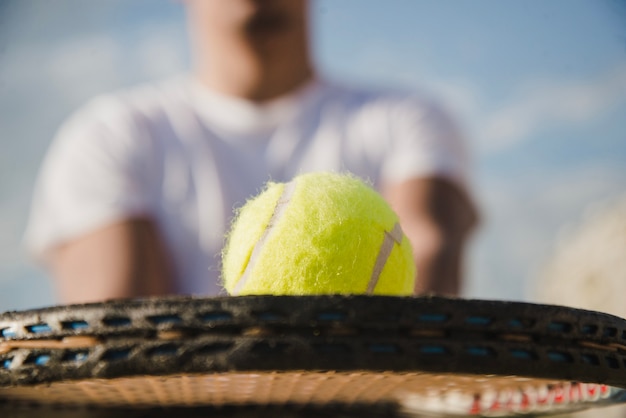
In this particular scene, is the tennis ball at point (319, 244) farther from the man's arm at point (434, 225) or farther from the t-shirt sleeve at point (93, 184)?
the t-shirt sleeve at point (93, 184)

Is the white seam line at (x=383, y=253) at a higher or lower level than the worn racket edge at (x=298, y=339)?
lower

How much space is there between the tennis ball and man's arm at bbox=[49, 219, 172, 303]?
0.79 meters

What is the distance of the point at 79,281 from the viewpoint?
4.75 feet

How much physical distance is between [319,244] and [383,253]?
6cm

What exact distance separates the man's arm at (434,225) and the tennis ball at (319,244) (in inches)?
28.4

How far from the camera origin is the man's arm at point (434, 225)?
4.54 feet

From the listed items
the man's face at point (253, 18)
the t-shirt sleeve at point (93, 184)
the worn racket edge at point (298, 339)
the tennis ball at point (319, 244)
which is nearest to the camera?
the worn racket edge at point (298, 339)

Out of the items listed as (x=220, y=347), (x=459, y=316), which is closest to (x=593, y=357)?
(x=459, y=316)

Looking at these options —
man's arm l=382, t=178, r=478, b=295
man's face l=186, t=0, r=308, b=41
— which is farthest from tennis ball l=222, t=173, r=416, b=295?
man's face l=186, t=0, r=308, b=41

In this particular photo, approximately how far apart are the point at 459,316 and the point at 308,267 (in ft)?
0.73

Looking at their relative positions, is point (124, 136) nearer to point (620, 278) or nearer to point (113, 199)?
point (113, 199)

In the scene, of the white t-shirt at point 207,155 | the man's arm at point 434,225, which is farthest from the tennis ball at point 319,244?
the white t-shirt at point 207,155

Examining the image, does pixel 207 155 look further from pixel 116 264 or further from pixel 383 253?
pixel 383 253

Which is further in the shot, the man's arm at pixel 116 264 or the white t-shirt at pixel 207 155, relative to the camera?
the white t-shirt at pixel 207 155
